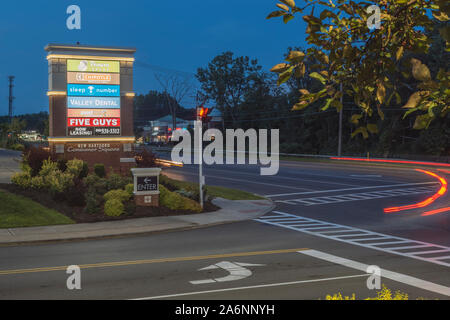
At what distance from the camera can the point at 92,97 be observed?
2983 centimetres

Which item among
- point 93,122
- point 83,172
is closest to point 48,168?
point 83,172

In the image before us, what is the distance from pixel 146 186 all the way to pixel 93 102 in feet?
33.2

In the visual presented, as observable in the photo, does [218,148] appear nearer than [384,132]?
No

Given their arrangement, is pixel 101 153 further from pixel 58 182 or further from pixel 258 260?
pixel 258 260

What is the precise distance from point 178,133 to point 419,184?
75950 mm

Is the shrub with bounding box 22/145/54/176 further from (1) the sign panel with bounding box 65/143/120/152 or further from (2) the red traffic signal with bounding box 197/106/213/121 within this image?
(2) the red traffic signal with bounding box 197/106/213/121

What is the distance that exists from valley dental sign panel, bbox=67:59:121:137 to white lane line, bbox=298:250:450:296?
1918 centimetres

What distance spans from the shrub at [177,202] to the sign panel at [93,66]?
10785mm

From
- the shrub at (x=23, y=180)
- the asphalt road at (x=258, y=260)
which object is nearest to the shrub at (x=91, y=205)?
the asphalt road at (x=258, y=260)

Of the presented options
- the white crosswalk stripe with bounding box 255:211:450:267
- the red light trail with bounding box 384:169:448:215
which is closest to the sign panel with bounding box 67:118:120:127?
the white crosswalk stripe with bounding box 255:211:450:267

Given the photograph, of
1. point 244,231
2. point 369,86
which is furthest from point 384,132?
point 369,86

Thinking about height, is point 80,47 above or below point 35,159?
→ above

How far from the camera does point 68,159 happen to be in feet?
97.7

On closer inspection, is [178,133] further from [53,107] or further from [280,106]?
[53,107]
